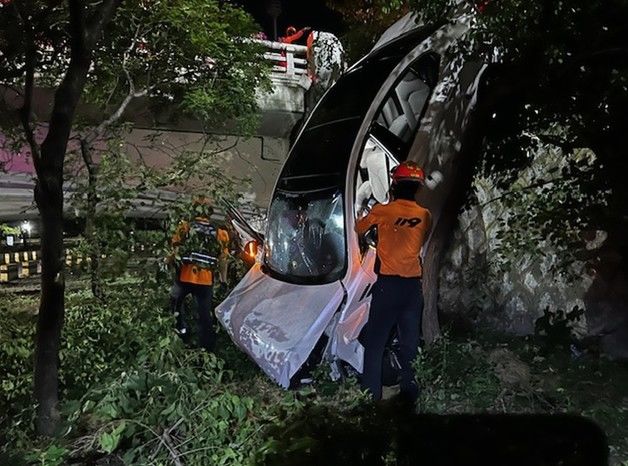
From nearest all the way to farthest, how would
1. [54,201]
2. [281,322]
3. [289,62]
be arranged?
[54,201], [281,322], [289,62]

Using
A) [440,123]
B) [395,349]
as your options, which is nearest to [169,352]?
[395,349]

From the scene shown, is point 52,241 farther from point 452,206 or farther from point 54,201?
point 452,206

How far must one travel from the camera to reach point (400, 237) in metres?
4.26

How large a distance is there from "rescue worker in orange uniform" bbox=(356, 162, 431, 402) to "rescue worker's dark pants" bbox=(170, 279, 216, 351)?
2.23 meters

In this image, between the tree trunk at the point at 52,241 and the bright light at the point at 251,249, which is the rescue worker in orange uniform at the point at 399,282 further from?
the bright light at the point at 251,249

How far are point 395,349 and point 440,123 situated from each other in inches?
78.9

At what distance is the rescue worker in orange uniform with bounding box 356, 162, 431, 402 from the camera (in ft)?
13.9

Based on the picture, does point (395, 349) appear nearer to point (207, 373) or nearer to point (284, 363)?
point (284, 363)

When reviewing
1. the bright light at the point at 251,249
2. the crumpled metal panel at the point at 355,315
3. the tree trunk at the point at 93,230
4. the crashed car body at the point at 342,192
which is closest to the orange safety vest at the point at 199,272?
the crashed car body at the point at 342,192

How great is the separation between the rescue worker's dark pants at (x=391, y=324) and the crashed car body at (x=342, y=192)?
29 cm

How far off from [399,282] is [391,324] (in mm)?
318

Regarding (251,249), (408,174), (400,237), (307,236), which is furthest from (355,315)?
(251,249)

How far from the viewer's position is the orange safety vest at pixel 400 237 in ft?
13.9

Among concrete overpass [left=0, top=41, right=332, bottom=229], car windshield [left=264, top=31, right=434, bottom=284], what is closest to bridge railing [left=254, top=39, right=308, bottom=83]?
concrete overpass [left=0, top=41, right=332, bottom=229]
